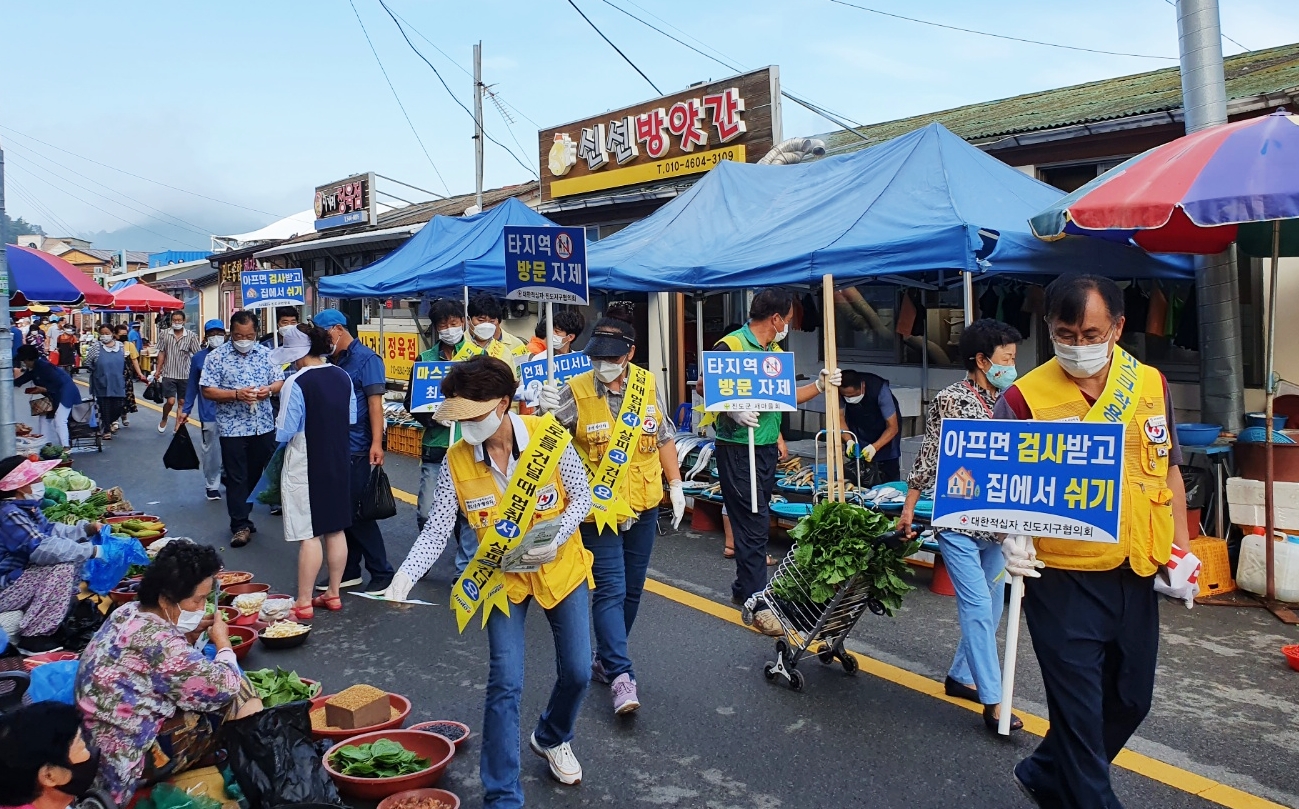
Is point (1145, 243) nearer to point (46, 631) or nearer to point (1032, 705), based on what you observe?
point (1032, 705)

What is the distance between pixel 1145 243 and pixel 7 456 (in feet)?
25.8

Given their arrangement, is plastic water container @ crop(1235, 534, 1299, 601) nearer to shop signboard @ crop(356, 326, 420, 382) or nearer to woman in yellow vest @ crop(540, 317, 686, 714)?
woman in yellow vest @ crop(540, 317, 686, 714)

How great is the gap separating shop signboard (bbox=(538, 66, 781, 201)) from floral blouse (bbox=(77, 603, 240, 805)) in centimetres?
1050

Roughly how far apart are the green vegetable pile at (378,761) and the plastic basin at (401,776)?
4 cm

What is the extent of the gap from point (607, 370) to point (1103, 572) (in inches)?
98.5

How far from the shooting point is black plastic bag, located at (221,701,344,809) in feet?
12.3

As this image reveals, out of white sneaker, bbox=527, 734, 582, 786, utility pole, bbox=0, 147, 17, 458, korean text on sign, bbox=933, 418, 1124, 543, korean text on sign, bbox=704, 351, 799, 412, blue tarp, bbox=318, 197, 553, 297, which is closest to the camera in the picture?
korean text on sign, bbox=933, 418, 1124, 543

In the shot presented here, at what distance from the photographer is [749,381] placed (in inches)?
254

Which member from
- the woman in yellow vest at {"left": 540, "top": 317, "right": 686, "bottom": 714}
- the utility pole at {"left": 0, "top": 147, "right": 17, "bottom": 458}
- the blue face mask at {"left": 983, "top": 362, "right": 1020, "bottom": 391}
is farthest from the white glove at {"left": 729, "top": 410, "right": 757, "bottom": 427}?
the utility pole at {"left": 0, "top": 147, "right": 17, "bottom": 458}

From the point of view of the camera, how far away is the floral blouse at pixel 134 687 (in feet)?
11.9

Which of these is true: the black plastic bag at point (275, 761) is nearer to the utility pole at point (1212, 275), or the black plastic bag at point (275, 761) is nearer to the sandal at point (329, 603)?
the sandal at point (329, 603)

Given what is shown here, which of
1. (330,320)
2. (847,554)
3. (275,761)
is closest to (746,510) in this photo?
(847,554)

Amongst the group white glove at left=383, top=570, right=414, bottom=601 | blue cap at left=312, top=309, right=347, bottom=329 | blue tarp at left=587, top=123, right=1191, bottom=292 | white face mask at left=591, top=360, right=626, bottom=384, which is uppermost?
blue tarp at left=587, top=123, right=1191, bottom=292

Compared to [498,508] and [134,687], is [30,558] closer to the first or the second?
[134,687]
